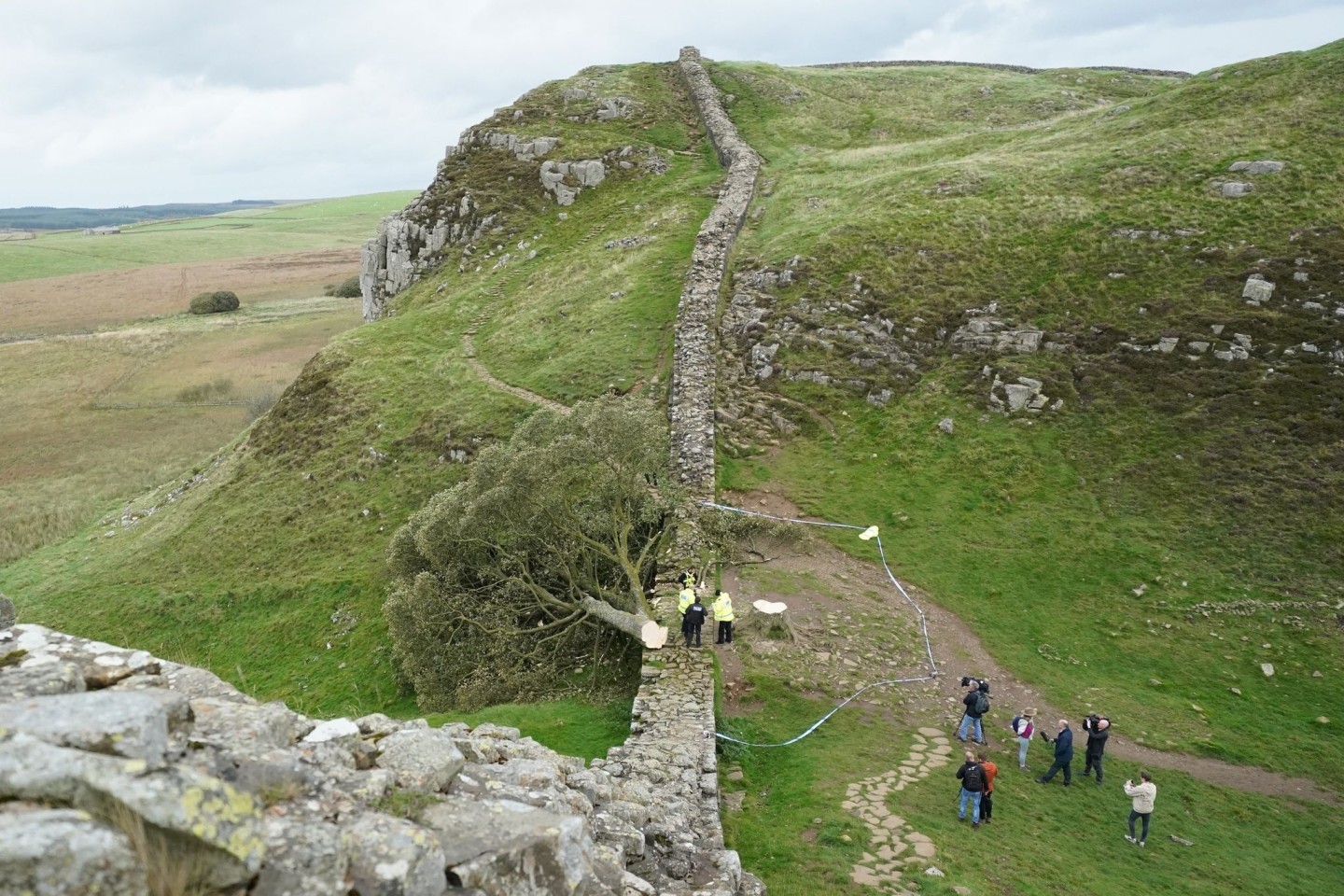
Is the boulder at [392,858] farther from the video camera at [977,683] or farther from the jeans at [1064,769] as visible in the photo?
the jeans at [1064,769]

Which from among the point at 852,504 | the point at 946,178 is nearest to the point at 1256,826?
the point at 852,504

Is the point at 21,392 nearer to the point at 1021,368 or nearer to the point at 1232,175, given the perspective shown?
the point at 1021,368

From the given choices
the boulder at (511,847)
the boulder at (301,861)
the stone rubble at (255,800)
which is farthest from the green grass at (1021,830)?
the boulder at (301,861)

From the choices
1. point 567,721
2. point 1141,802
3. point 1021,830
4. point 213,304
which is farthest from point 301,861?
point 213,304

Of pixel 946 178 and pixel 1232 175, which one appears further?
pixel 946 178

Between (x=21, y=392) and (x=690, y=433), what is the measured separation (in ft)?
263

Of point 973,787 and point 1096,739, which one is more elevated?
point 973,787

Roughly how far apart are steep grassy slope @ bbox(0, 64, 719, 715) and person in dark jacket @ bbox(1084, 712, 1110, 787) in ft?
68.8

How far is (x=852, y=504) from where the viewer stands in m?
31.7

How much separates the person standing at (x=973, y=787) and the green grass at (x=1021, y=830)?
239 mm

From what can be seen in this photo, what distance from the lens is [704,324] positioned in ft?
143

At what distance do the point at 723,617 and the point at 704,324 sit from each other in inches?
954

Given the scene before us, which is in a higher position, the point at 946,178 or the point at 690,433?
the point at 946,178

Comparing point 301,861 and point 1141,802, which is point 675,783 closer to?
point 1141,802
